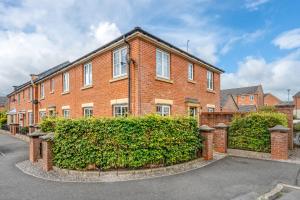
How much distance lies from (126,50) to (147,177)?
7010 millimetres

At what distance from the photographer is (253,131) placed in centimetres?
1088

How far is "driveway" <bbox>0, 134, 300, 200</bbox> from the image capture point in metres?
5.88

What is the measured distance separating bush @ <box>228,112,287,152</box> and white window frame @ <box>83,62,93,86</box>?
352 inches

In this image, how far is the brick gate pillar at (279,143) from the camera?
9875 mm

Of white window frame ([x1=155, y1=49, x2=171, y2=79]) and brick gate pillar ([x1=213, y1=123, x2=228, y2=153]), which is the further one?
white window frame ([x1=155, y1=49, x2=171, y2=79])

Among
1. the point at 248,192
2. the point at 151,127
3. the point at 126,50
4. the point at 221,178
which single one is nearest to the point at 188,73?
the point at 126,50

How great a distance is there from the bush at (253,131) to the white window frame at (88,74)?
8.93 m

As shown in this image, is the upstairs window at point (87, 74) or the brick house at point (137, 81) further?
the upstairs window at point (87, 74)

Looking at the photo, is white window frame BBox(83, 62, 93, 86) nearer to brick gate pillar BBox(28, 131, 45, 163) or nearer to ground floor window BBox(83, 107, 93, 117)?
ground floor window BBox(83, 107, 93, 117)

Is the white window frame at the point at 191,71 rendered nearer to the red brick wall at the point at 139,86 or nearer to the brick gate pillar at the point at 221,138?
the red brick wall at the point at 139,86

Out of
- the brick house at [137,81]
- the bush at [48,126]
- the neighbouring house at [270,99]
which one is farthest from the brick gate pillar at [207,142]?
the neighbouring house at [270,99]

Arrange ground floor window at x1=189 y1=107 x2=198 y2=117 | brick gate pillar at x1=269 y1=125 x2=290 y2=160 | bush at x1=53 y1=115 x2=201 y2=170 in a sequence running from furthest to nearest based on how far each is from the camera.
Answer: ground floor window at x1=189 y1=107 x2=198 y2=117 → brick gate pillar at x1=269 y1=125 x2=290 y2=160 → bush at x1=53 y1=115 x2=201 y2=170

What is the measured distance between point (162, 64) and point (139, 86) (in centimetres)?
261

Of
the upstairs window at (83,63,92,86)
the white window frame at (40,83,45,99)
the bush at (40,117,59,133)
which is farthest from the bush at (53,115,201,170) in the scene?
the white window frame at (40,83,45,99)
